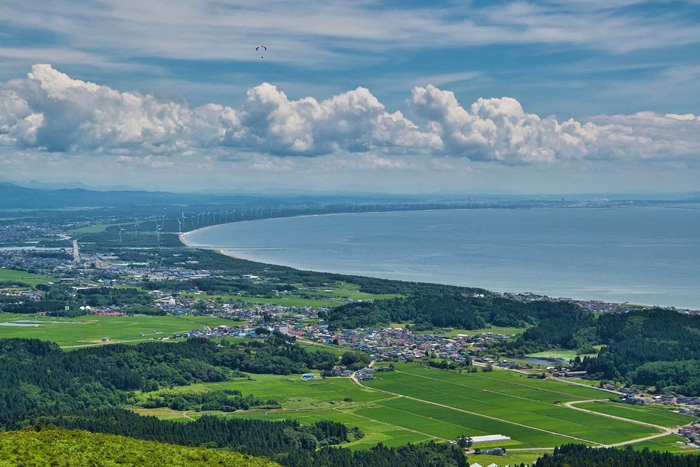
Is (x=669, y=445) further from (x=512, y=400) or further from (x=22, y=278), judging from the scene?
(x=22, y=278)

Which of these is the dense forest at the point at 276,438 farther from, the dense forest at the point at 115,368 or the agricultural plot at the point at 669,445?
the agricultural plot at the point at 669,445

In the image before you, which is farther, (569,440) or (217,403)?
(217,403)

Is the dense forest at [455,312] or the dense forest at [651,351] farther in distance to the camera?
the dense forest at [455,312]

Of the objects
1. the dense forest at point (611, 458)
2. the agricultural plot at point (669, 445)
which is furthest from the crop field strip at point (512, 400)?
the dense forest at point (611, 458)

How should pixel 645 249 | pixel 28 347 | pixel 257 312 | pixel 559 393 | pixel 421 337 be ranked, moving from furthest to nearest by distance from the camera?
pixel 645 249 → pixel 257 312 → pixel 421 337 → pixel 28 347 → pixel 559 393

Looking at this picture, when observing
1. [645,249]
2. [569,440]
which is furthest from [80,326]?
[645,249]

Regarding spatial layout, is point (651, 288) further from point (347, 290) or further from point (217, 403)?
point (217, 403)

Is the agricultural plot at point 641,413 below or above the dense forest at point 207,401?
above
